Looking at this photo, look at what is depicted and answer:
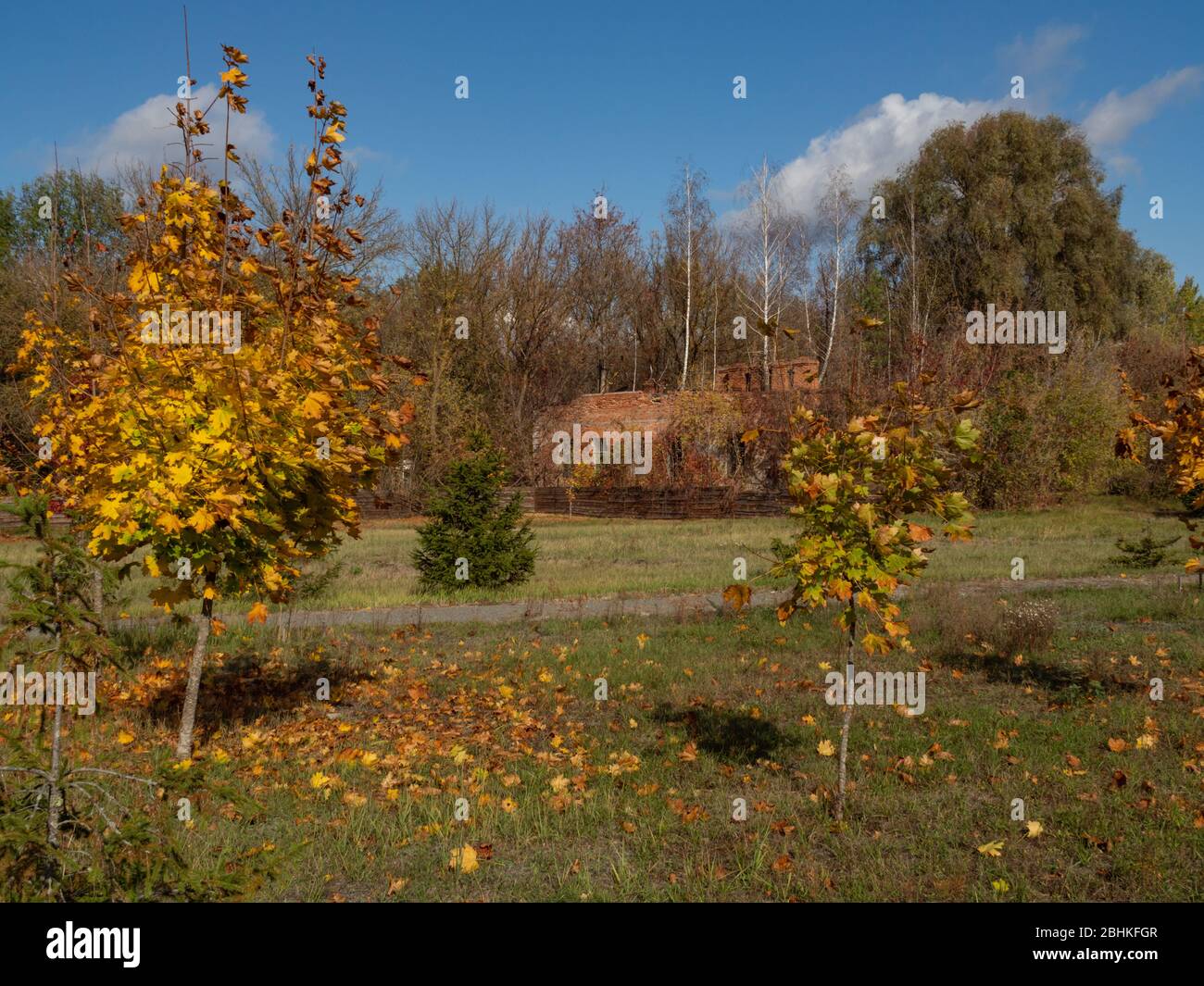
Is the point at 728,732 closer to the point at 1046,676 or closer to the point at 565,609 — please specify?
the point at 1046,676

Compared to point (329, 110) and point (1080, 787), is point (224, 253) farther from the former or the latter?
point (1080, 787)

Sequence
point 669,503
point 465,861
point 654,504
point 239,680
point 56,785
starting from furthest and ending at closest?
1. point 654,504
2. point 669,503
3. point 239,680
4. point 465,861
5. point 56,785

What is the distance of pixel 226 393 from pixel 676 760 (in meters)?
3.96

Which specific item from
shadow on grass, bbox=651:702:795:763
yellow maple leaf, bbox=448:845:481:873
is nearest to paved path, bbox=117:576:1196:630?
shadow on grass, bbox=651:702:795:763

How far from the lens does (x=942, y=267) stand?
138 ft

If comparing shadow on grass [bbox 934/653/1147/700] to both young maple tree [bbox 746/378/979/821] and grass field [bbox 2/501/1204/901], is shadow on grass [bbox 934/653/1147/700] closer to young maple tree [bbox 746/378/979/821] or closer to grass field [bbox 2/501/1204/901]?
grass field [bbox 2/501/1204/901]

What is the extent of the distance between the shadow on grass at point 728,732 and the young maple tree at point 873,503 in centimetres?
130

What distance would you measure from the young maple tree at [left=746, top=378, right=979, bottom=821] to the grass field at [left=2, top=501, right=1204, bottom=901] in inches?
32.4

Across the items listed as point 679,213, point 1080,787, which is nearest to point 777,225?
point 679,213

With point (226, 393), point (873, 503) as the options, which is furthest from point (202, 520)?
point (873, 503)

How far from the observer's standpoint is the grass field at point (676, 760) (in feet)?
14.5

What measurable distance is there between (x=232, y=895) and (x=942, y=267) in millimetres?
44963

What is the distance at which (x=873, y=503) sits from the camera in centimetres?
525

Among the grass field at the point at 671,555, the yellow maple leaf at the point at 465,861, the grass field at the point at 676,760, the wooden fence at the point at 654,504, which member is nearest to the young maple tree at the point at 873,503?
the grass field at the point at 676,760
